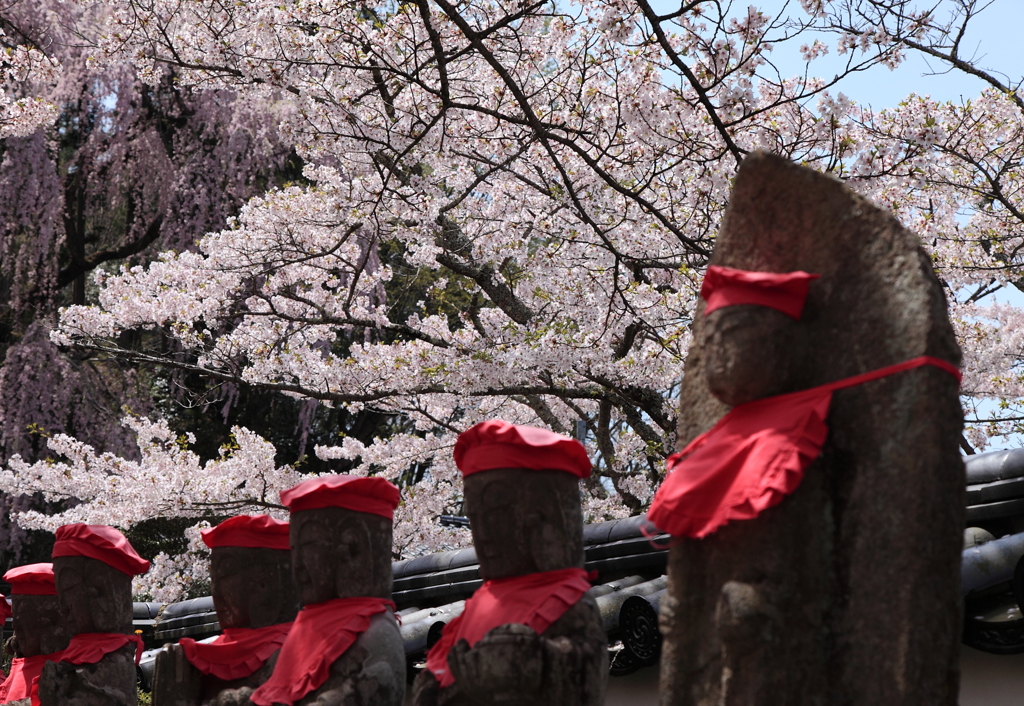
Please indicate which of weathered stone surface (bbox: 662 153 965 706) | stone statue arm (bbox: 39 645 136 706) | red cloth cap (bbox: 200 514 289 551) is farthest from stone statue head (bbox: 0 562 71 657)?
weathered stone surface (bbox: 662 153 965 706)

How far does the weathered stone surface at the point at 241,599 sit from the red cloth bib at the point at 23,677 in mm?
1587

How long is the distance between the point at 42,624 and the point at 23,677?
0.29 meters

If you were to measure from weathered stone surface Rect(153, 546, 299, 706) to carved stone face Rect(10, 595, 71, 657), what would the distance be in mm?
1729

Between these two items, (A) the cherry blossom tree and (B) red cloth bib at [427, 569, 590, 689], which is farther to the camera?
(A) the cherry blossom tree

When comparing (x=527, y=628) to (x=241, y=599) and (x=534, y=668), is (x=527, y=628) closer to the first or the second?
(x=534, y=668)

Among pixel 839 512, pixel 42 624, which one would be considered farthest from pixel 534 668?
pixel 42 624

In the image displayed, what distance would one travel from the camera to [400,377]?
29.2 feet

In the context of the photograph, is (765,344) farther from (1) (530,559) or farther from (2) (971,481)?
(2) (971,481)

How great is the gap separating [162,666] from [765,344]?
2.89 metres

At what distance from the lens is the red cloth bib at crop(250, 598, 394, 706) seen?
10.6 feet

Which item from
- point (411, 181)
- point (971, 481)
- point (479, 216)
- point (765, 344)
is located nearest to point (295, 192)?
point (411, 181)

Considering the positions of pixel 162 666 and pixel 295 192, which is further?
pixel 295 192

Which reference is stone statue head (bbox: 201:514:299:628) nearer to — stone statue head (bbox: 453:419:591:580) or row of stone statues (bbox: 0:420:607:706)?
row of stone statues (bbox: 0:420:607:706)

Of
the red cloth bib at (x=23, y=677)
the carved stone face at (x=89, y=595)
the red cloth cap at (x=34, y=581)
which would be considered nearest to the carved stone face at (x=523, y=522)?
the carved stone face at (x=89, y=595)
